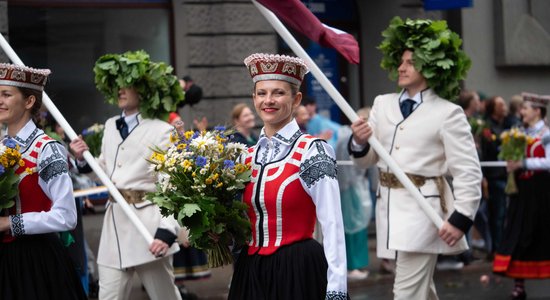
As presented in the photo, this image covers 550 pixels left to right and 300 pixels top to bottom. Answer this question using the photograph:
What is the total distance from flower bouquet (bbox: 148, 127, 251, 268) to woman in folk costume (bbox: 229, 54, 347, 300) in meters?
0.09

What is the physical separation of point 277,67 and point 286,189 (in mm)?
636

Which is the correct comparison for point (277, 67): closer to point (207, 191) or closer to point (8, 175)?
point (207, 191)

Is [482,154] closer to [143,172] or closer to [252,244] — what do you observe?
[143,172]

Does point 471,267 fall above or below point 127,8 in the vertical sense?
below

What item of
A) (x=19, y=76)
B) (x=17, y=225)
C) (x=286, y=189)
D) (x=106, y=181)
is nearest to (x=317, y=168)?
(x=286, y=189)

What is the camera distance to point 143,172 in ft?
28.2

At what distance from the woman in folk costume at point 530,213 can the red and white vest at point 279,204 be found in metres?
6.11

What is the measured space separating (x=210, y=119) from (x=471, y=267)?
12.1 feet

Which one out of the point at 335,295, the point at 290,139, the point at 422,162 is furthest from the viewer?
the point at 422,162

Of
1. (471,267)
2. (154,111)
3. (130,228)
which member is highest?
(154,111)

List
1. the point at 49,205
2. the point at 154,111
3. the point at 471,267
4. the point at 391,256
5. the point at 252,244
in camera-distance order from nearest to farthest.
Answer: the point at 252,244 < the point at 49,205 < the point at 391,256 < the point at 154,111 < the point at 471,267

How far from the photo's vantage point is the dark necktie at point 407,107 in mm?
8281

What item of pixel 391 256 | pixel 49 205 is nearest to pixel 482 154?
pixel 391 256

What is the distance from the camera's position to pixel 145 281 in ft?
28.7
